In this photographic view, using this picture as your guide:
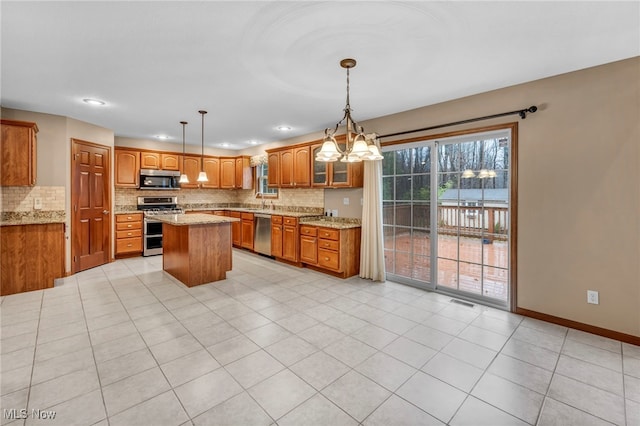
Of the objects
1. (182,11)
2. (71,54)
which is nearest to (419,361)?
(182,11)

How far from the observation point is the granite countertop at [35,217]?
3.97 meters

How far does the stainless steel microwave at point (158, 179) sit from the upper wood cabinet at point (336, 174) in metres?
3.46

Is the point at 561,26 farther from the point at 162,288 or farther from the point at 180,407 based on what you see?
the point at 162,288

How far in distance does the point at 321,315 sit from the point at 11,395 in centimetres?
239

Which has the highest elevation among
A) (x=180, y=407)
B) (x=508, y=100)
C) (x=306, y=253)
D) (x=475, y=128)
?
(x=508, y=100)

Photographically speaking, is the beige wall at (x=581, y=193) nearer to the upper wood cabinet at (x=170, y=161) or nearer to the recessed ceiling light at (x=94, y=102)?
the recessed ceiling light at (x=94, y=102)

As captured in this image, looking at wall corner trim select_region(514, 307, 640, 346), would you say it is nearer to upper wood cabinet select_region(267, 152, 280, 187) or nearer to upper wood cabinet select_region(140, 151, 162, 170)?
upper wood cabinet select_region(267, 152, 280, 187)

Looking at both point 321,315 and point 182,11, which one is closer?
point 182,11

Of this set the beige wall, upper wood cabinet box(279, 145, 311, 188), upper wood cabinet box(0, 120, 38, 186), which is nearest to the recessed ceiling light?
upper wood cabinet box(0, 120, 38, 186)

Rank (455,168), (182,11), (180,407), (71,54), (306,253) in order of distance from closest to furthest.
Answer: (180,407), (182,11), (71,54), (455,168), (306,253)

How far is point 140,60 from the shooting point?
270 cm

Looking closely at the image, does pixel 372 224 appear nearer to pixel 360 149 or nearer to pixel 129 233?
pixel 360 149

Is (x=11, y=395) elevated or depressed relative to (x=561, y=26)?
depressed

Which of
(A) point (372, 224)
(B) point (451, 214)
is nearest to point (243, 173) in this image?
(A) point (372, 224)
